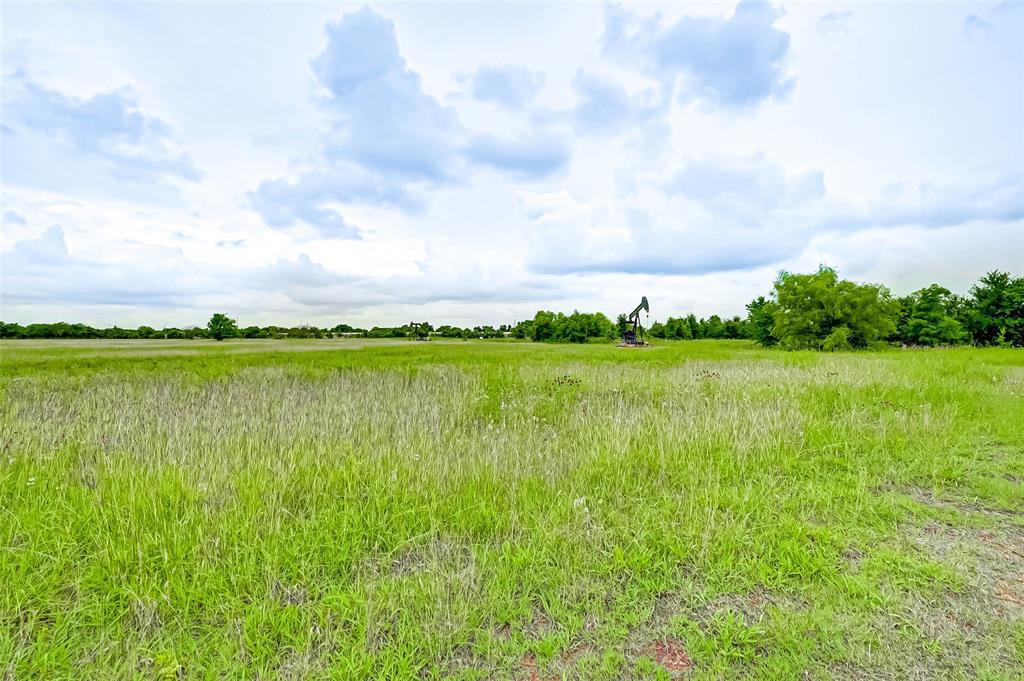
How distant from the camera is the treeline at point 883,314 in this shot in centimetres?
3222

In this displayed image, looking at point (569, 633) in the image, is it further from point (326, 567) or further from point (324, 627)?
point (326, 567)

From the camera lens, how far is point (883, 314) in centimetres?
3275

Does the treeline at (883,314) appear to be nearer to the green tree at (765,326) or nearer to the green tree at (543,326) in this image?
the green tree at (765,326)

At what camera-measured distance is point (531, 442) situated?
555 centimetres

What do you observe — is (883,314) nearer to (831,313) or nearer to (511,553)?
(831,313)

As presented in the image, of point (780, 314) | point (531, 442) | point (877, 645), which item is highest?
point (780, 314)

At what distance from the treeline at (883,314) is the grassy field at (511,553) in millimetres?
33161

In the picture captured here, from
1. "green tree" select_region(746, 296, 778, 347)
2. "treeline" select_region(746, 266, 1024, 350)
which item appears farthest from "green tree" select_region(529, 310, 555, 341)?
"treeline" select_region(746, 266, 1024, 350)

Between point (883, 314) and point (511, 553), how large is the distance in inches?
1669

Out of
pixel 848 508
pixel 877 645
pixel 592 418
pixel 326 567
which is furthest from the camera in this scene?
pixel 592 418

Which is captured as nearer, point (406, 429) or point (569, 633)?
point (569, 633)

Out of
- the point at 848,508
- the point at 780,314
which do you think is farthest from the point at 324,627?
the point at 780,314

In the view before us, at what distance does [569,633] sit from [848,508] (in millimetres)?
3232

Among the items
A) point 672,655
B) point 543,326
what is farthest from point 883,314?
point 543,326
